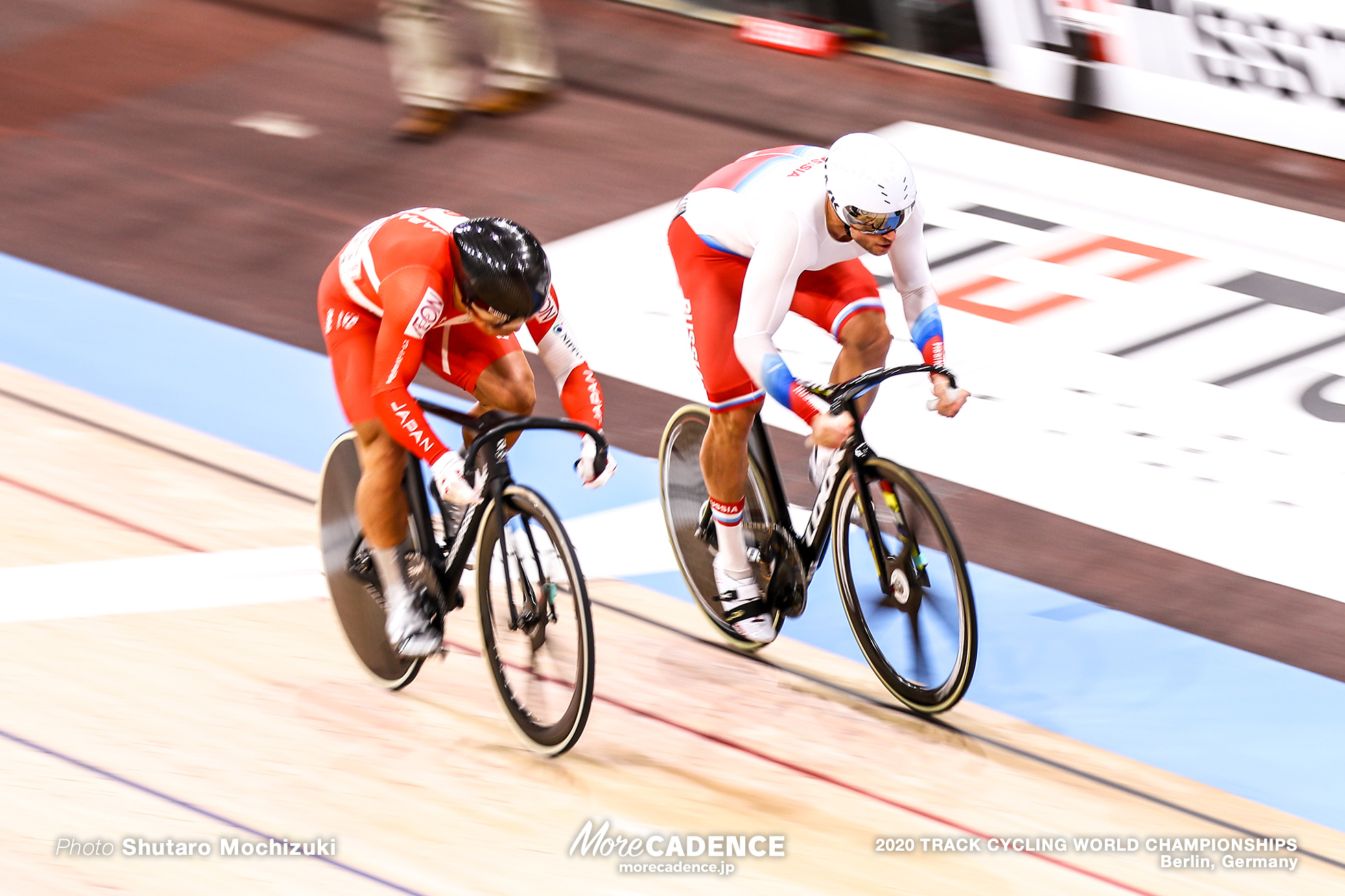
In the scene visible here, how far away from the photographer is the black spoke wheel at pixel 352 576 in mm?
4055

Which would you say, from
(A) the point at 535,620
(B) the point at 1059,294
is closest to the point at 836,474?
(A) the point at 535,620

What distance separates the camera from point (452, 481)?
342 centimetres

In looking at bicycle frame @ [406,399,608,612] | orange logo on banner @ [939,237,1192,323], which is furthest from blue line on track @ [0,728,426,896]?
orange logo on banner @ [939,237,1192,323]

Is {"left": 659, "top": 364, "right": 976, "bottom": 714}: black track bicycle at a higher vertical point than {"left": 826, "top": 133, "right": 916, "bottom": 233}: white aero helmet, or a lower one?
lower

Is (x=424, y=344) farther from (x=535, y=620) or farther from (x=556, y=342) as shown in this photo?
(x=535, y=620)

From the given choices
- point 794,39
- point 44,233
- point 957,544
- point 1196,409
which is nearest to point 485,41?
point 794,39

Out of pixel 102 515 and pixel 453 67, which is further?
pixel 453 67

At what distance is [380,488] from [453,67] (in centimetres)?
457

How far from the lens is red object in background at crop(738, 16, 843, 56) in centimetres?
848

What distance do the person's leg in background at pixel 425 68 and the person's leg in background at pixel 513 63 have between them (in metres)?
0.20

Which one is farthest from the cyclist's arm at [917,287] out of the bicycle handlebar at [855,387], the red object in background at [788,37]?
the red object in background at [788,37]

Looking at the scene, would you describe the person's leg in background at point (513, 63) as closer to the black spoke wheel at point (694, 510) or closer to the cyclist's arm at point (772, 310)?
the black spoke wheel at point (694, 510)

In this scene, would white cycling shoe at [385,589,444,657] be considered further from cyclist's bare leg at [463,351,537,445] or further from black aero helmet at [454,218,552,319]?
black aero helmet at [454,218,552,319]

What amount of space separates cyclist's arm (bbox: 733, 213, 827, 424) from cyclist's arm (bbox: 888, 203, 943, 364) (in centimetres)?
26
